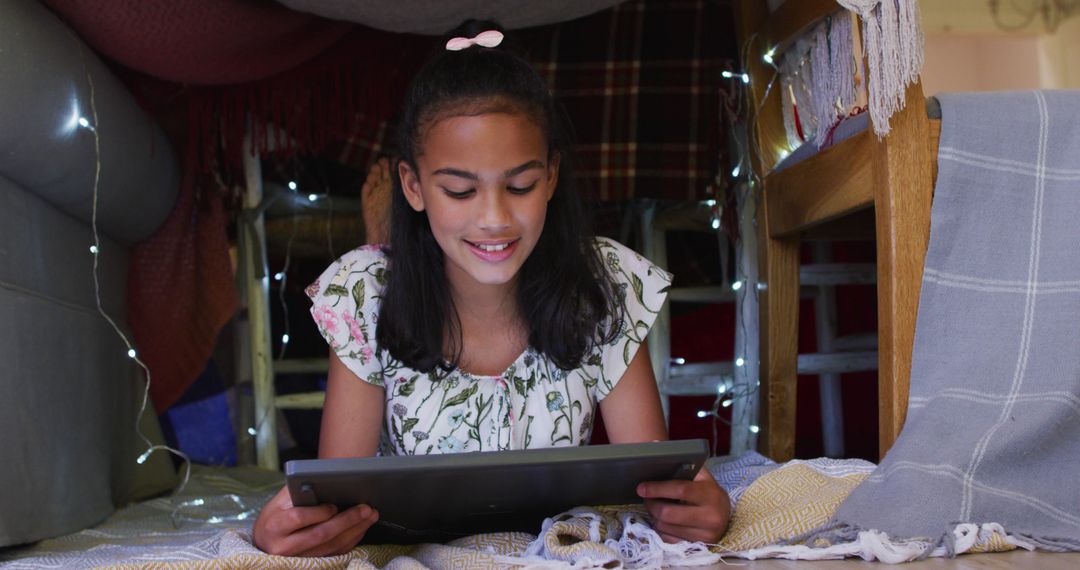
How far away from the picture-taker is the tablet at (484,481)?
83cm

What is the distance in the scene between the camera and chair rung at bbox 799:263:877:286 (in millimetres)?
1775

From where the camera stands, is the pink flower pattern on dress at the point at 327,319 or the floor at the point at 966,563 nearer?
the floor at the point at 966,563

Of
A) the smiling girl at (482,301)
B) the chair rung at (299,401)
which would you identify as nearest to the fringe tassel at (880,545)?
the smiling girl at (482,301)

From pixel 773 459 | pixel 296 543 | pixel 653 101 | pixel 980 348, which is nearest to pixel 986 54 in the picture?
pixel 653 101

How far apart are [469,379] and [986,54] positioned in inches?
119

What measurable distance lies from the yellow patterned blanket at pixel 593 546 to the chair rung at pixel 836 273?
592 mm

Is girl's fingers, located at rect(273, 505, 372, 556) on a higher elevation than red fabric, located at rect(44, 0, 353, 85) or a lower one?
lower

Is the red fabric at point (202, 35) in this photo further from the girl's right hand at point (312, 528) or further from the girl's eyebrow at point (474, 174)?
the girl's right hand at point (312, 528)

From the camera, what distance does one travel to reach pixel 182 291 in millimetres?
1816

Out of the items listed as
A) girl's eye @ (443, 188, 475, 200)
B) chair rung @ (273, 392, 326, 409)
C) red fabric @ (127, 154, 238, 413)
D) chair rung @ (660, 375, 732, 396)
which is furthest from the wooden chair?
red fabric @ (127, 154, 238, 413)

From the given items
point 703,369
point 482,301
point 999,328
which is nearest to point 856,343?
point 703,369

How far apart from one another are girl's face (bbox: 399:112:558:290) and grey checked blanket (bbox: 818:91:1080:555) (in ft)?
1.40

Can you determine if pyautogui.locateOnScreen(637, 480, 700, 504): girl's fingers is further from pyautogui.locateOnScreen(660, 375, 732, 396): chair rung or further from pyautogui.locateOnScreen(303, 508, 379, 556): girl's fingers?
pyautogui.locateOnScreen(660, 375, 732, 396): chair rung

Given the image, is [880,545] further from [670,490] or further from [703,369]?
[703,369]
